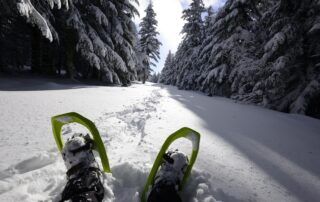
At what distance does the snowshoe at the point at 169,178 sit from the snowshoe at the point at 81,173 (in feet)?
1.43

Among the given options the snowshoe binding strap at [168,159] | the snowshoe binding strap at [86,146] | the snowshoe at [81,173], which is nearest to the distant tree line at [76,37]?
the snowshoe binding strap at [86,146]

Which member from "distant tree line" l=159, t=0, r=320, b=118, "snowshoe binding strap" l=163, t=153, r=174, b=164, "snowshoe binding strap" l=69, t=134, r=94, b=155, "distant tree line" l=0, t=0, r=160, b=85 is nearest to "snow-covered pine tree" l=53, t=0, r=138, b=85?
"distant tree line" l=0, t=0, r=160, b=85

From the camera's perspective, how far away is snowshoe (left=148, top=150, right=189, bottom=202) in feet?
6.04

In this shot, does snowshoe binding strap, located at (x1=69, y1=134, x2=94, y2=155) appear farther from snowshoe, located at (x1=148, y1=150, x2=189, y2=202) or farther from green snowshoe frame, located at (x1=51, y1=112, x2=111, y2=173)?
snowshoe, located at (x1=148, y1=150, x2=189, y2=202)

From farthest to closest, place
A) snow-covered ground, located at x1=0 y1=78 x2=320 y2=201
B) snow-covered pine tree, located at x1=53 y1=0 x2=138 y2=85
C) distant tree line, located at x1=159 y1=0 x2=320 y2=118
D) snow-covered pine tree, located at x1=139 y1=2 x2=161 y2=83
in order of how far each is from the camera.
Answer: snow-covered pine tree, located at x1=139 y1=2 x2=161 y2=83 → snow-covered pine tree, located at x1=53 y1=0 x2=138 y2=85 → distant tree line, located at x1=159 y1=0 x2=320 y2=118 → snow-covered ground, located at x1=0 y1=78 x2=320 y2=201

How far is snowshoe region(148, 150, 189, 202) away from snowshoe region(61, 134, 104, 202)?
44cm

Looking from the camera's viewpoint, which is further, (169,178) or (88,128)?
(88,128)

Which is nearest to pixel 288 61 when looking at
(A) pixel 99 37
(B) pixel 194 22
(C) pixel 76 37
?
(A) pixel 99 37

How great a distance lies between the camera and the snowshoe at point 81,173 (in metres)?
1.72

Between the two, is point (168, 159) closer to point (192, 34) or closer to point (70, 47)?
point (70, 47)

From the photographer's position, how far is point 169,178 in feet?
6.92

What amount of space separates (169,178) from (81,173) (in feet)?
2.45

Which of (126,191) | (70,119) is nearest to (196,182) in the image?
(126,191)

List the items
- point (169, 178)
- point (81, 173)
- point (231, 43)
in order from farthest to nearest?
point (231, 43) → point (169, 178) → point (81, 173)
